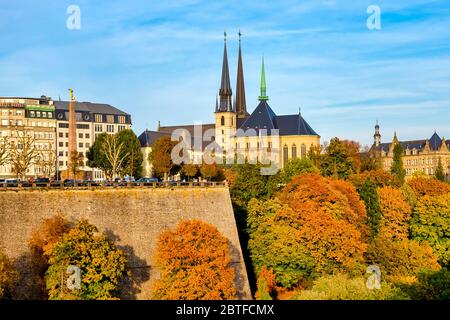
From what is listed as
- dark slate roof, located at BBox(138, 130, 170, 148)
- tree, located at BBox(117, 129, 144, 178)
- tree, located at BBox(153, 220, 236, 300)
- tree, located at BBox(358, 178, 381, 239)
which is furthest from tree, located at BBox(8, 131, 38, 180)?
tree, located at BBox(358, 178, 381, 239)

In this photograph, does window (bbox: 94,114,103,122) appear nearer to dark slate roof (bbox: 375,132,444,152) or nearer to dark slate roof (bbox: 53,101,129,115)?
dark slate roof (bbox: 53,101,129,115)

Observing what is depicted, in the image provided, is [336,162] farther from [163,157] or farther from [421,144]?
[421,144]

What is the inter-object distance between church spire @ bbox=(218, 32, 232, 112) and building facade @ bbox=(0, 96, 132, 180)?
3117 centimetres

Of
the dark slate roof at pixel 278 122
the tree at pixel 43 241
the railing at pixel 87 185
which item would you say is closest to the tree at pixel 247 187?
the railing at pixel 87 185

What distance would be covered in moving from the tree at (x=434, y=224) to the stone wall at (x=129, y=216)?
2163 centimetres

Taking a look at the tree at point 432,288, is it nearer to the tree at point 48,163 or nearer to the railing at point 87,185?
the railing at point 87,185

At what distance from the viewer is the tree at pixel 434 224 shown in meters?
65.3

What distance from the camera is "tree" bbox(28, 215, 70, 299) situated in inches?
1722

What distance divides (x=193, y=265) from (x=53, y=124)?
7302cm
